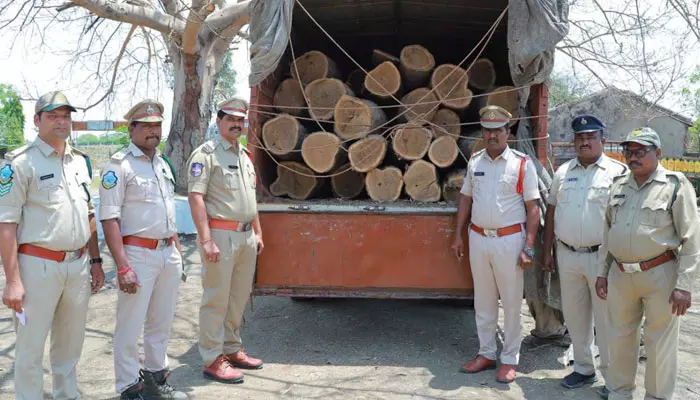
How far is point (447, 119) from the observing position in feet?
15.3

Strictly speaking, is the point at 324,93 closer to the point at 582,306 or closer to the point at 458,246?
the point at 458,246

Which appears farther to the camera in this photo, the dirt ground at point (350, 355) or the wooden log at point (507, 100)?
the wooden log at point (507, 100)

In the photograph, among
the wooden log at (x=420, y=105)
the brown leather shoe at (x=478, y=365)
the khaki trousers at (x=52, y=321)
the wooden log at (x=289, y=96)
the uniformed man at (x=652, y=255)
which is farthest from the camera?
the wooden log at (x=289, y=96)

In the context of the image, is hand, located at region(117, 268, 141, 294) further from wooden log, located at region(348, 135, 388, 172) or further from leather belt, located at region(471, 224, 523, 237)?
leather belt, located at region(471, 224, 523, 237)

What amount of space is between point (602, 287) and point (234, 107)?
2504 mm

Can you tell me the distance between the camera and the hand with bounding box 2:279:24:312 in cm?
276

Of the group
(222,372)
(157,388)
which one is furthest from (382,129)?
(157,388)

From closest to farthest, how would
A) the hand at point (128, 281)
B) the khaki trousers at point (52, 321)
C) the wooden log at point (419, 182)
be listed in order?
the khaki trousers at point (52, 321), the hand at point (128, 281), the wooden log at point (419, 182)

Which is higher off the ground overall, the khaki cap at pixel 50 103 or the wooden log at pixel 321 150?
the khaki cap at pixel 50 103

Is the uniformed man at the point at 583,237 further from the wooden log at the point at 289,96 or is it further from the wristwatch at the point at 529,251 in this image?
the wooden log at the point at 289,96

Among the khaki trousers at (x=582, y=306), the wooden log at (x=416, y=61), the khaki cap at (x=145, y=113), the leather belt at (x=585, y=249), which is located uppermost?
the wooden log at (x=416, y=61)

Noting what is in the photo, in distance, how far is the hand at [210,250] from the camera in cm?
366

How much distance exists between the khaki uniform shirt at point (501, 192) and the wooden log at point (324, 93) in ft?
4.44

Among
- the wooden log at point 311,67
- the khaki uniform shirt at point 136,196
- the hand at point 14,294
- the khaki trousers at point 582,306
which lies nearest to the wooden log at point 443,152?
the khaki trousers at point 582,306
